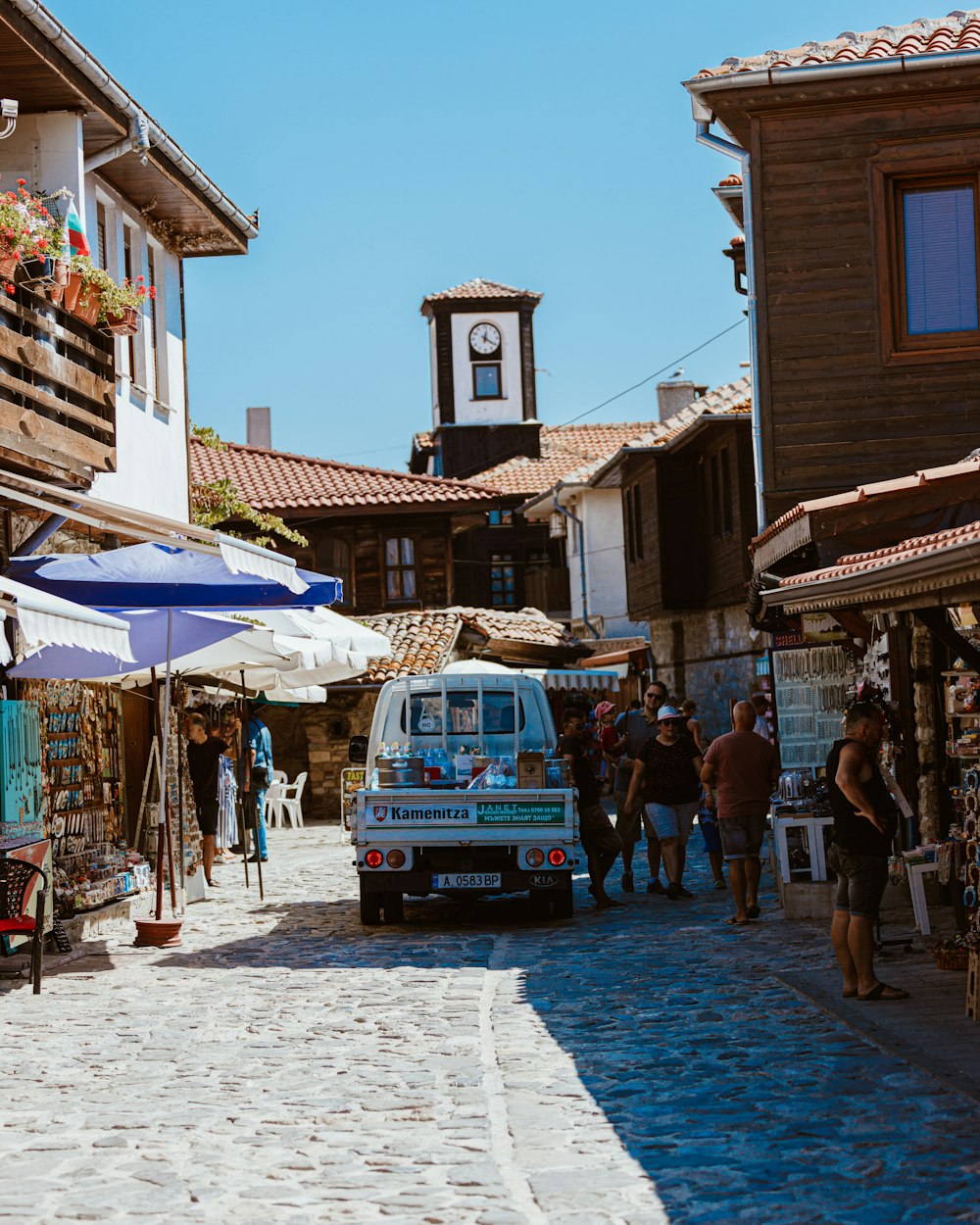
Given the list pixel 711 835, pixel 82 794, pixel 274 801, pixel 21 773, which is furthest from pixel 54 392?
pixel 274 801

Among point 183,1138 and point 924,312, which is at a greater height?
point 924,312

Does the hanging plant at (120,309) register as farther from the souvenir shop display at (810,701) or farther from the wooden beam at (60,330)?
the souvenir shop display at (810,701)

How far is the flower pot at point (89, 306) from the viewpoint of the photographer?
13.9 metres

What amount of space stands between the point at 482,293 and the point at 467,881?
47346mm

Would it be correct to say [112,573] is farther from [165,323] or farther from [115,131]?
[165,323]

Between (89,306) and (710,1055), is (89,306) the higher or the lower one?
the higher one

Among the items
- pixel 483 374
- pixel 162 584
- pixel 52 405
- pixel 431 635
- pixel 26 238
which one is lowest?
pixel 162 584

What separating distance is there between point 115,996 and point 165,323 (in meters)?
10.5

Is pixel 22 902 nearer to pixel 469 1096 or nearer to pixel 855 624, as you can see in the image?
pixel 469 1096

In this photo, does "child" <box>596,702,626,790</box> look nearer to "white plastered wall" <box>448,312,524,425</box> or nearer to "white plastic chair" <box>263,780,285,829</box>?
"white plastic chair" <box>263,780,285,829</box>

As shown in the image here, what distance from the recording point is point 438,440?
61000 mm

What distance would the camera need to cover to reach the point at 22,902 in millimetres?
10672

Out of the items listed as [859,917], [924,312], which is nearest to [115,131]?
[924,312]

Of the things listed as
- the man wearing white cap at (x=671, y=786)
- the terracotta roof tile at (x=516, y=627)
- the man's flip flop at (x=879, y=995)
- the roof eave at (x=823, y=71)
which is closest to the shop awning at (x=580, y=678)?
the terracotta roof tile at (x=516, y=627)
